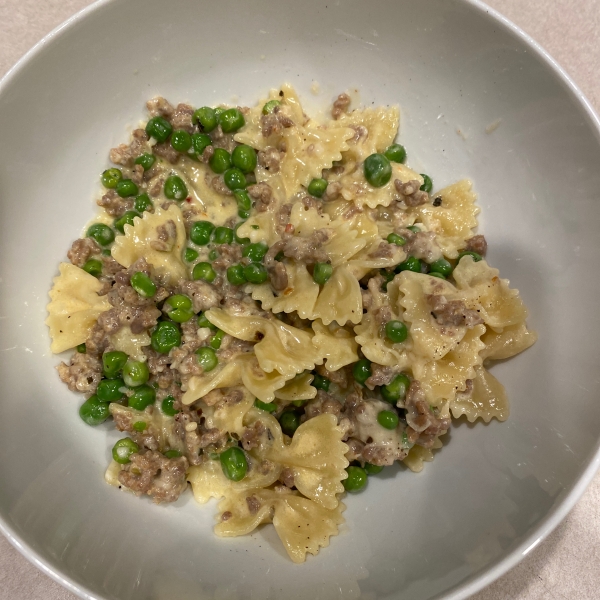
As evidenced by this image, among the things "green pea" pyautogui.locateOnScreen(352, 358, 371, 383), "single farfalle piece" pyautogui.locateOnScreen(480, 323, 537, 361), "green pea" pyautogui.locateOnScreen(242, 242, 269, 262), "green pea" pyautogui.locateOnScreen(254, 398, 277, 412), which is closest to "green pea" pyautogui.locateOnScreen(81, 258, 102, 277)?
"green pea" pyautogui.locateOnScreen(242, 242, 269, 262)

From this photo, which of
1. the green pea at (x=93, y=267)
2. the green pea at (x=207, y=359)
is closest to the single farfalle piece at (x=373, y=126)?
the green pea at (x=207, y=359)

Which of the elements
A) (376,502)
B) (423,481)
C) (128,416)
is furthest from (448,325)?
(128,416)

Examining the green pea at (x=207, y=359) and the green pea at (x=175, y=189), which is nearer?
the green pea at (x=207, y=359)

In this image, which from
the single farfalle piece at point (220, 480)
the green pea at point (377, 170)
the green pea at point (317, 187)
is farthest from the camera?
the green pea at point (317, 187)

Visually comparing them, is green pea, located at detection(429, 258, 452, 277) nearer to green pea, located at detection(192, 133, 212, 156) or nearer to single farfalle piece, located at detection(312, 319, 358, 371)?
single farfalle piece, located at detection(312, 319, 358, 371)

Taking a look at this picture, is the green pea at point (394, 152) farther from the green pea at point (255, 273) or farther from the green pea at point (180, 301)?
the green pea at point (180, 301)

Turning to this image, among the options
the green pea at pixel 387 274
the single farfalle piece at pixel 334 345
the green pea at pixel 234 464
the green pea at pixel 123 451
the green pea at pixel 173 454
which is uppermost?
the green pea at pixel 387 274

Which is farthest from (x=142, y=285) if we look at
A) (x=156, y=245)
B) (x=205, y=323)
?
(x=205, y=323)

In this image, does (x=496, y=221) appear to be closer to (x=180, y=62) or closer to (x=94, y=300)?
(x=180, y=62)
